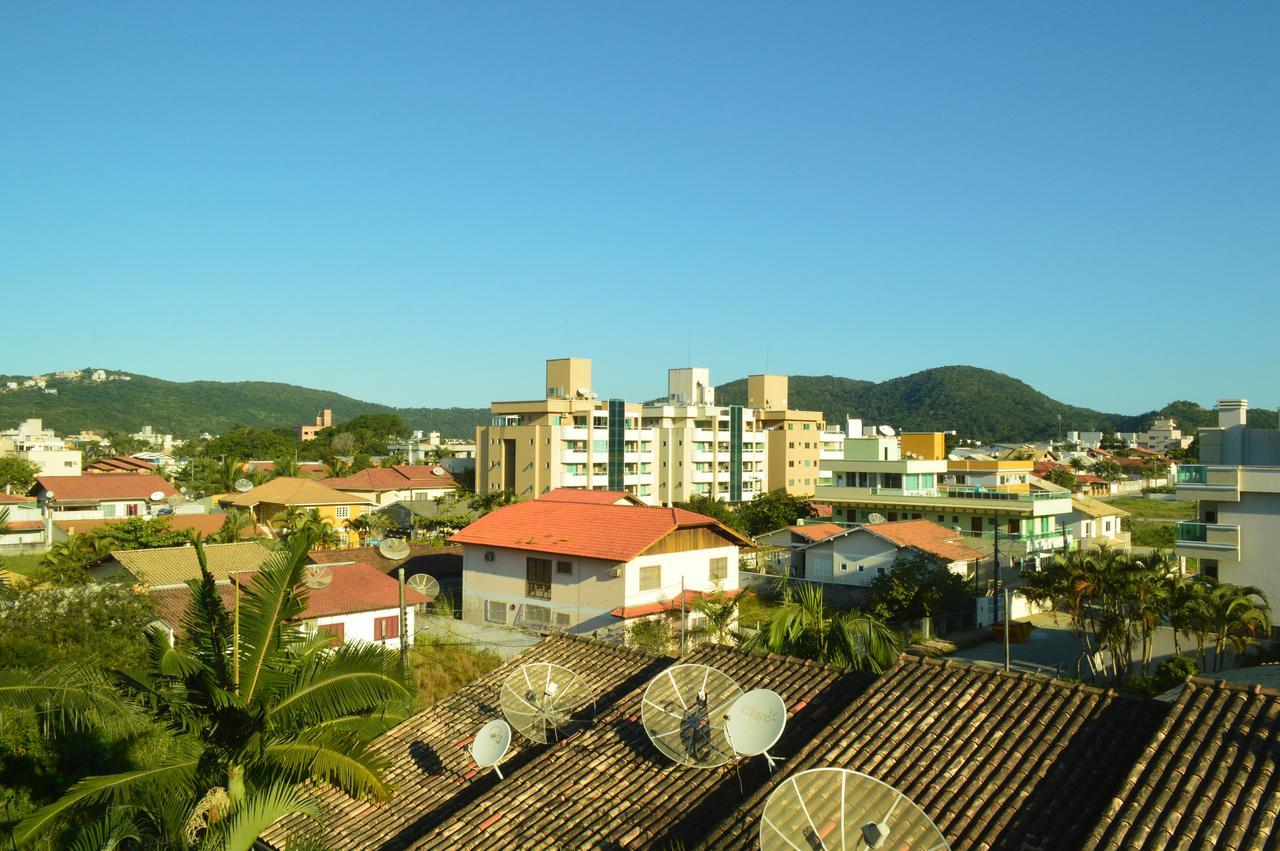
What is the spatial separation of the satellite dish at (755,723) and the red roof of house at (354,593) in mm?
18958

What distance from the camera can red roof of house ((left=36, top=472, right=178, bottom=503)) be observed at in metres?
64.5

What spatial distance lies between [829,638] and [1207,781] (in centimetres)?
829

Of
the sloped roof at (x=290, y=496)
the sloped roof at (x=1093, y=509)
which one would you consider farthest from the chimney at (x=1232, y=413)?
the sloped roof at (x=290, y=496)

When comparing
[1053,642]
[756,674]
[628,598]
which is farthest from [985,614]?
[756,674]

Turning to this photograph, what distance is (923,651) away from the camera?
28.3 meters

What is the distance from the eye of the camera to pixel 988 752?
9.41m

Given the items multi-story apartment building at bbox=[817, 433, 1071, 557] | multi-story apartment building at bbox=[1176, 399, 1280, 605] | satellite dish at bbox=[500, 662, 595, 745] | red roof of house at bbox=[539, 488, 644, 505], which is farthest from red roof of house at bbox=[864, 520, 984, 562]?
satellite dish at bbox=[500, 662, 595, 745]

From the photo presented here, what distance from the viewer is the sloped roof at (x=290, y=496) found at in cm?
5903

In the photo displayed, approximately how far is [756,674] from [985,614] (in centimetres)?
2319

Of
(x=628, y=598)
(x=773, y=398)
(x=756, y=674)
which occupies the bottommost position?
(x=628, y=598)

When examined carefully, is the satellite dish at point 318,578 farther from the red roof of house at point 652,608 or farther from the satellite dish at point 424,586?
the red roof of house at point 652,608

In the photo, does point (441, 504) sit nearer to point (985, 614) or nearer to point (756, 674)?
point (985, 614)

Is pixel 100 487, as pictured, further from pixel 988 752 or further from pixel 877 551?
pixel 988 752

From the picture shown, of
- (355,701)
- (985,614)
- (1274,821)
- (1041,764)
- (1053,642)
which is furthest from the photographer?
(985,614)
